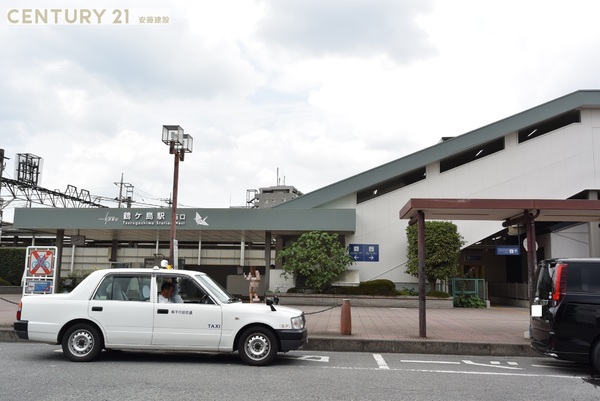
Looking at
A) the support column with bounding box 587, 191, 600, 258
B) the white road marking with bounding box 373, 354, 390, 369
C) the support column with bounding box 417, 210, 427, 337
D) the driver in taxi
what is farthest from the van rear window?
the support column with bounding box 587, 191, 600, 258

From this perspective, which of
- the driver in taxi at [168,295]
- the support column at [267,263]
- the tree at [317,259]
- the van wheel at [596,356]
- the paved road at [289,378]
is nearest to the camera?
the paved road at [289,378]

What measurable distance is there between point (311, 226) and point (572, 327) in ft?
53.6

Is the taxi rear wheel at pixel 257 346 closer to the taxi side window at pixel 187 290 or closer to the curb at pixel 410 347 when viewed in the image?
the taxi side window at pixel 187 290

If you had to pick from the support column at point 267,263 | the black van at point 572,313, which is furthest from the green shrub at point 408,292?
the black van at point 572,313

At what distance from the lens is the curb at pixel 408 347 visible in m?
10.8

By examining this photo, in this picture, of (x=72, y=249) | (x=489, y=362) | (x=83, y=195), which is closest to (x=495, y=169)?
(x=489, y=362)

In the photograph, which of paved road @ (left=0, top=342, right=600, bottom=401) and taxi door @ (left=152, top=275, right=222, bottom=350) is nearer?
paved road @ (left=0, top=342, right=600, bottom=401)

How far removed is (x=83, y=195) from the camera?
49.8 metres

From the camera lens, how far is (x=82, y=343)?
865 centimetres

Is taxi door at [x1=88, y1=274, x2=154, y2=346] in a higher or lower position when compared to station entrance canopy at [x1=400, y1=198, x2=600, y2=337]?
lower

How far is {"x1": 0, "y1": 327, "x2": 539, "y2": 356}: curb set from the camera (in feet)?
35.3

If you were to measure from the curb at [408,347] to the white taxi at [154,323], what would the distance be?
87.5 inches

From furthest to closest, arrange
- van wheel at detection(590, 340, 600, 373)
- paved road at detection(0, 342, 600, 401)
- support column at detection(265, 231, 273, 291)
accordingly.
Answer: support column at detection(265, 231, 273, 291) < van wheel at detection(590, 340, 600, 373) < paved road at detection(0, 342, 600, 401)

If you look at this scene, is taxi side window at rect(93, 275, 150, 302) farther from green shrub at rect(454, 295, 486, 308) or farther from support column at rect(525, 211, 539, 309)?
green shrub at rect(454, 295, 486, 308)
